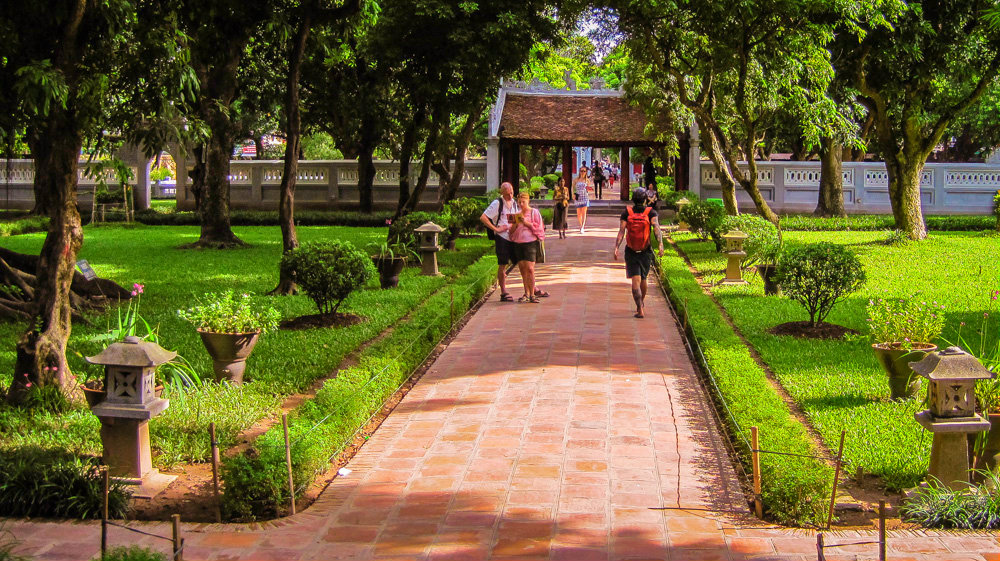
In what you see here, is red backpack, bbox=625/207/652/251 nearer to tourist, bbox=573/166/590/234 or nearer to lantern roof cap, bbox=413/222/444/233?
lantern roof cap, bbox=413/222/444/233

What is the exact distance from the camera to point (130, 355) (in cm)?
626

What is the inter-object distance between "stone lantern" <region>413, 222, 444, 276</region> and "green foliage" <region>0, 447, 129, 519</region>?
1045 centimetres

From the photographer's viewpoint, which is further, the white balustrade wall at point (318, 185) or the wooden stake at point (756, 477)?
the white balustrade wall at point (318, 185)

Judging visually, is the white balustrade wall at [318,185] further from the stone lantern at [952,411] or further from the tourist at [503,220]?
the stone lantern at [952,411]

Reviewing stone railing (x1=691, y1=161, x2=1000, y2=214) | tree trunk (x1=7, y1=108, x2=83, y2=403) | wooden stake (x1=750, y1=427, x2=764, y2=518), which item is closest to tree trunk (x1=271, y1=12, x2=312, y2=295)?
tree trunk (x1=7, y1=108, x2=83, y2=403)

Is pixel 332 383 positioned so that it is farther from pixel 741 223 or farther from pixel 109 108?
pixel 741 223

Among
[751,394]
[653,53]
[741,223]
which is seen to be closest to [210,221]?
[653,53]

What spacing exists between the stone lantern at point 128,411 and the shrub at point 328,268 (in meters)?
4.91

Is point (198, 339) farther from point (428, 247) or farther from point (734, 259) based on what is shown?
point (734, 259)

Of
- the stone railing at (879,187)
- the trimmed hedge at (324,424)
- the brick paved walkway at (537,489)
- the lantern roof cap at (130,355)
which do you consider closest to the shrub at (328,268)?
the trimmed hedge at (324,424)

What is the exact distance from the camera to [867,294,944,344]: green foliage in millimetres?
8188

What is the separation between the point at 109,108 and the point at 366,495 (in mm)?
5625

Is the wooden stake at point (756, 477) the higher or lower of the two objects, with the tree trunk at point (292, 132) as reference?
lower

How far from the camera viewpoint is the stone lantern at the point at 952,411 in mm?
5785
